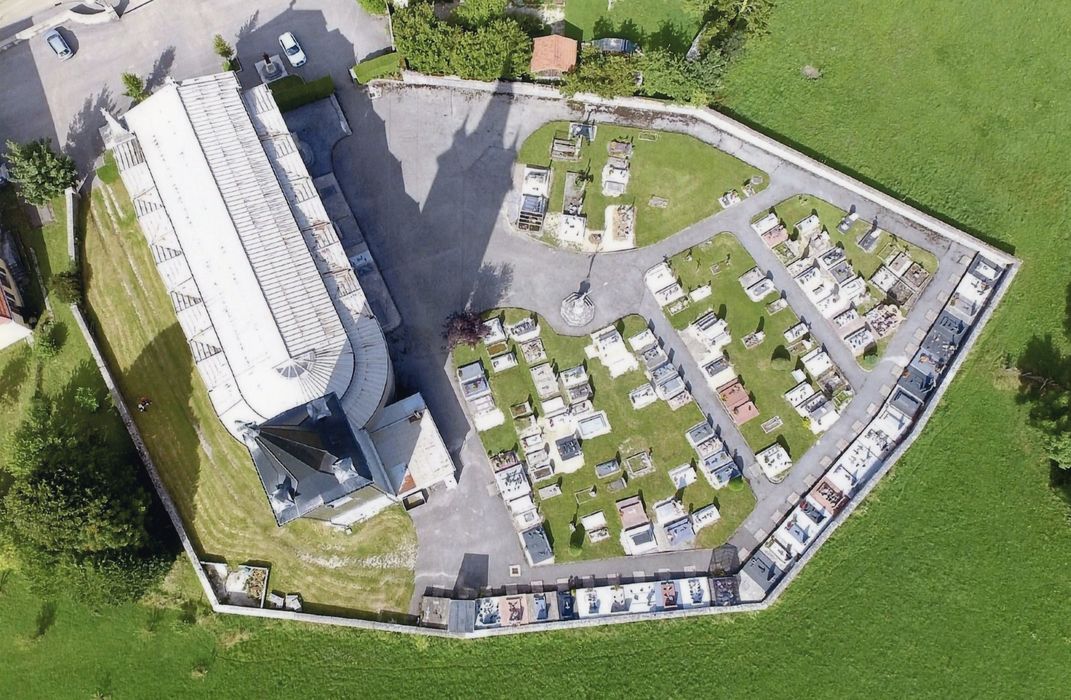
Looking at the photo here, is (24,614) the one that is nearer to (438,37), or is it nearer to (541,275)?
(541,275)

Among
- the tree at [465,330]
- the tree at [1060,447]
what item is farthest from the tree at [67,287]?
the tree at [1060,447]

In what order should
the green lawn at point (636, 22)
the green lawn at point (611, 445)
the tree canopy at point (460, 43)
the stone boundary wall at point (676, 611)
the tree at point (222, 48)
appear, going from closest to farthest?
the stone boundary wall at point (676, 611)
the green lawn at point (611, 445)
the tree canopy at point (460, 43)
the tree at point (222, 48)
the green lawn at point (636, 22)

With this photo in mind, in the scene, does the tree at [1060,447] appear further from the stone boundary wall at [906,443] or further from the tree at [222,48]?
the tree at [222,48]

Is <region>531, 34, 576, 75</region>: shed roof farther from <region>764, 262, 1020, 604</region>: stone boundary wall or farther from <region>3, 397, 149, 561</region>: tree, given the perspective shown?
<region>3, 397, 149, 561</region>: tree

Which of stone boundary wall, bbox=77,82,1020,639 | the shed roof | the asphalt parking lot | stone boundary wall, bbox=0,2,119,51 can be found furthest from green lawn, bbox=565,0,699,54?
stone boundary wall, bbox=0,2,119,51

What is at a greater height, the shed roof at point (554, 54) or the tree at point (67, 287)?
the shed roof at point (554, 54)

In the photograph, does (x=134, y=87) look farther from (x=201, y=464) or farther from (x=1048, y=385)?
(x=1048, y=385)
